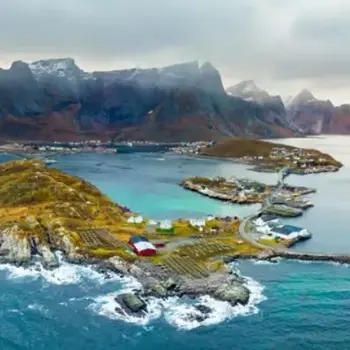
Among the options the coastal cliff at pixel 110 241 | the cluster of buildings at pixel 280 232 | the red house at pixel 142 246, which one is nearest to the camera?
the coastal cliff at pixel 110 241

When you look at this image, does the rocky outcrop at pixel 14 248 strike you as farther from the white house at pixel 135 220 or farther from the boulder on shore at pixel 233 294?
the boulder on shore at pixel 233 294

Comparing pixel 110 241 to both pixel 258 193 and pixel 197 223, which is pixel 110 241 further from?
pixel 258 193

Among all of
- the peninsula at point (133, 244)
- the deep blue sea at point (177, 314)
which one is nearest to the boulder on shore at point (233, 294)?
the peninsula at point (133, 244)

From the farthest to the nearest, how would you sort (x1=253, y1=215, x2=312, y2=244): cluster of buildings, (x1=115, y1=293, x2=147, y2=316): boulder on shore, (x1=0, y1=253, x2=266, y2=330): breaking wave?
(x1=253, y1=215, x2=312, y2=244): cluster of buildings, (x1=115, y1=293, x2=147, y2=316): boulder on shore, (x1=0, y1=253, x2=266, y2=330): breaking wave

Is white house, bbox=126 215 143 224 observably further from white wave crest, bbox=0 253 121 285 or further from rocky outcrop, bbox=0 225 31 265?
white wave crest, bbox=0 253 121 285

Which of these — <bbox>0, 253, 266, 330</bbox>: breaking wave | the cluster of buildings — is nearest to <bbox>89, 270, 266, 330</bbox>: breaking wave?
<bbox>0, 253, 266, 330</bbox>: breaking wave

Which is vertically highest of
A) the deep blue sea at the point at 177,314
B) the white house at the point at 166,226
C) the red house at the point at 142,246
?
the white house at the point at 166,226

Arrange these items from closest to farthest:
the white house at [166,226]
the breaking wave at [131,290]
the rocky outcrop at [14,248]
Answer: the breaking wave at [131,290] → the rocky outcrop at [14,248] → the white house at [166,226]

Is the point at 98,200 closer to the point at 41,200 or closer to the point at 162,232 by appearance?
the point at 41,200

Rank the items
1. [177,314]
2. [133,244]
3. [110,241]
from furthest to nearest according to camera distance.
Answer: [110,241] < [133,244] < [177,314]

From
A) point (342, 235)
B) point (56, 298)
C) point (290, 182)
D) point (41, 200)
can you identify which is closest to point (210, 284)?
point (56, 298)

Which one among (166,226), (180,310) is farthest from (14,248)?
(180,310)
